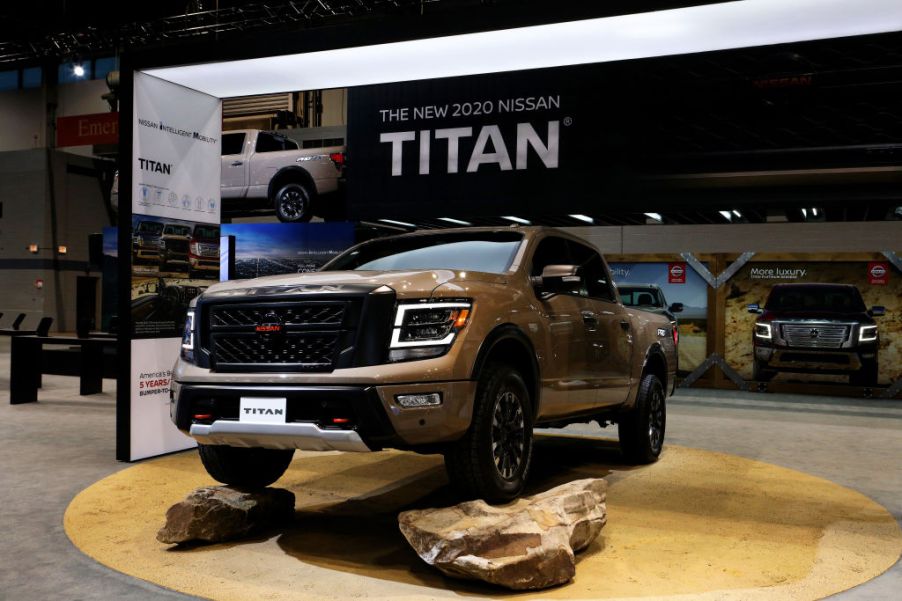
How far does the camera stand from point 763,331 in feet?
44.8

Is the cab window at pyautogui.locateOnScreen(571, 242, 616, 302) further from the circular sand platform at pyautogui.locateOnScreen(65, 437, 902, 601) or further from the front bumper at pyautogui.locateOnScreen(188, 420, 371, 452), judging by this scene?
the front bumper at pyautogui.locateOnScreen(188, 420, 371, 452)

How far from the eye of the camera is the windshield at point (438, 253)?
5.30m

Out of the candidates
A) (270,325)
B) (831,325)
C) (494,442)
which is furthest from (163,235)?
(831,325)

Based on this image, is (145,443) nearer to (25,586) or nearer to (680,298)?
(25,586)

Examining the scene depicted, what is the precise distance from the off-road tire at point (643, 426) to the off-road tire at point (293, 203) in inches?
298

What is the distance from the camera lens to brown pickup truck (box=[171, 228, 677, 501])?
406 centimetres

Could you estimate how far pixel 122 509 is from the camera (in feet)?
17.4

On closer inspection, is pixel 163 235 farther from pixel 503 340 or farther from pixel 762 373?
pixel 762 373

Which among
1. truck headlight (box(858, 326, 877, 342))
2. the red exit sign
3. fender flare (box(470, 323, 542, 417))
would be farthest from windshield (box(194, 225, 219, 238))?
the red exit sign

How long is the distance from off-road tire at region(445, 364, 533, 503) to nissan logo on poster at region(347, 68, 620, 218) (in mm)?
5752

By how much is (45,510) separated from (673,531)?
392 centimetres

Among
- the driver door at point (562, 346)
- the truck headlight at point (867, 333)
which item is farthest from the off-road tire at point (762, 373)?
the driver door at point (562, 346)

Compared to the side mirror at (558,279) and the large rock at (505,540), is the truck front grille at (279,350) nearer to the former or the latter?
the large rock at (505,540)

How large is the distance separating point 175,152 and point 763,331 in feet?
33.0
